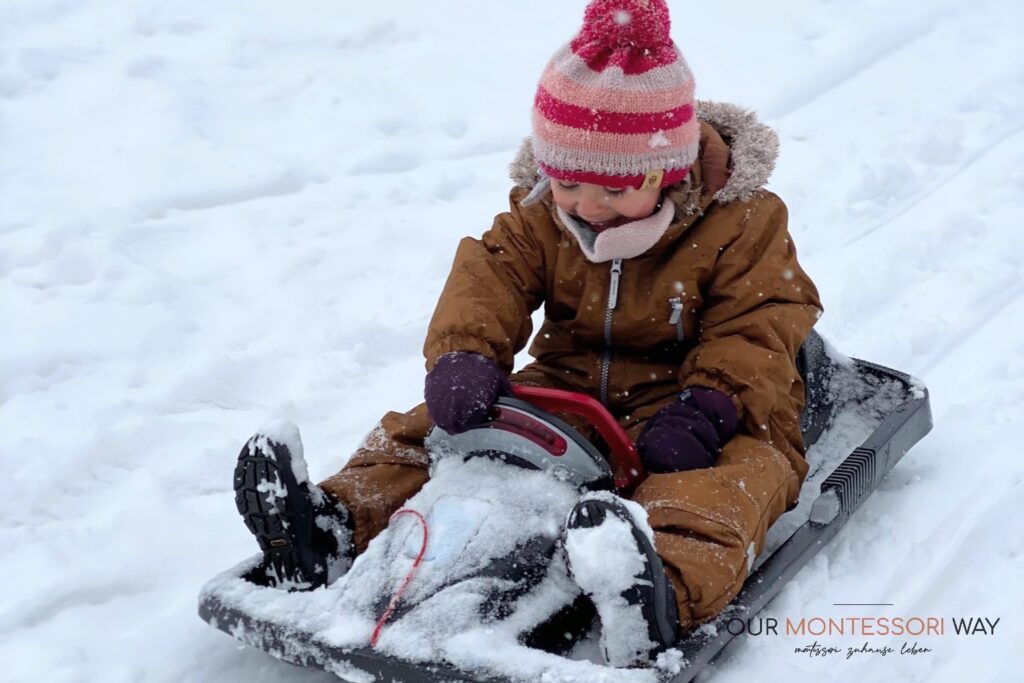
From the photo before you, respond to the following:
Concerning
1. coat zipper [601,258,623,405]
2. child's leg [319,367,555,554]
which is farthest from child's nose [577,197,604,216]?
child's leg [319,367,555,554]

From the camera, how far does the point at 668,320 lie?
2939 mm

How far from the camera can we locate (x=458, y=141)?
581 centimetres

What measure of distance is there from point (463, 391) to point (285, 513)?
0.49 m

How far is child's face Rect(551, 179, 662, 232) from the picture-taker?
2797 mm

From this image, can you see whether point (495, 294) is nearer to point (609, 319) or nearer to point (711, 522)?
point (609, 319)

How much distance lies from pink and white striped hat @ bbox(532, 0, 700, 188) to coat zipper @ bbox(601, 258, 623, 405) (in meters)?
0.26

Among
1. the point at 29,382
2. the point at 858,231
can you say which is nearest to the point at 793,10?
the point at 858,231

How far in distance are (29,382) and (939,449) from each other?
275 centimetres

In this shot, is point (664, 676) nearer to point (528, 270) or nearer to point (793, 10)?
point (528, 270)

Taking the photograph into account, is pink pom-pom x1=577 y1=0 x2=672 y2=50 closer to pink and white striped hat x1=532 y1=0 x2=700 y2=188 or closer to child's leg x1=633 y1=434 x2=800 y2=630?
pink and white striped hat x1=532 y1=0 x2=700 y2=188

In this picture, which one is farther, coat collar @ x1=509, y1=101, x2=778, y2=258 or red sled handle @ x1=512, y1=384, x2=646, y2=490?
coat collar @ x1=509, y1=101, x2=778, y2=258

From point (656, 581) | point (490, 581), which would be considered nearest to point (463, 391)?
point (490, 581)

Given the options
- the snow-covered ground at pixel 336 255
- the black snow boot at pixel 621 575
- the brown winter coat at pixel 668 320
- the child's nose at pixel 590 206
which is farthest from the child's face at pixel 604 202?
the snow-covered ground at pixel 336 255

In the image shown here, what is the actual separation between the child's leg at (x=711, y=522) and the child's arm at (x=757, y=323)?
167 millimetres
